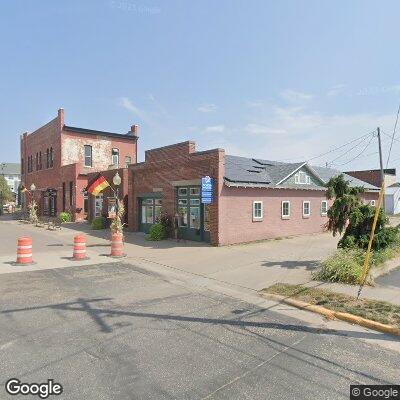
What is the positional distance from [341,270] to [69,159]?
108ft

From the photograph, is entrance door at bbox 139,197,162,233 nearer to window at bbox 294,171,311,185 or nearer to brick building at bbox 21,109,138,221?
window at bbox 294,171,311,185

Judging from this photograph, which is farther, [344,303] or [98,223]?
[98,223]

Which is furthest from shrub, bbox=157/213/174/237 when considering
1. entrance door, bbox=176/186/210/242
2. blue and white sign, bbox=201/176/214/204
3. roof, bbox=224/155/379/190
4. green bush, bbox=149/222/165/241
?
roof, bbox=224/155/379/190

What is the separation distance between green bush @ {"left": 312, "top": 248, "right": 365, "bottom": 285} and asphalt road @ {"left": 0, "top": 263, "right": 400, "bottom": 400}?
331 centimetres

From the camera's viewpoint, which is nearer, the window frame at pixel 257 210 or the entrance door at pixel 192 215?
the entrance door at pixel 192 215

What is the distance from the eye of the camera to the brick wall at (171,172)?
18.3m

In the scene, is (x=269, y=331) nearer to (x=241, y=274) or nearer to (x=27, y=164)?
(x=241, y=274)

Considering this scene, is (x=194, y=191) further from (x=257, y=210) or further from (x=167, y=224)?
(x=257, y=210)

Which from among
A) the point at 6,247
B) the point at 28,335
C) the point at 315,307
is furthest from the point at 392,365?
the point at 6,247

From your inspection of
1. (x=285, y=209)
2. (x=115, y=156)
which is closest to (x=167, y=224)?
(x=285, y=209)

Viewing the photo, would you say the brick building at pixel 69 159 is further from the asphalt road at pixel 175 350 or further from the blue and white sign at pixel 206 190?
the asphalt road at pixel 175 350

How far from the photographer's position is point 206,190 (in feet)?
58.7

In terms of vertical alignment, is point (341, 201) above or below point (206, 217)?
above

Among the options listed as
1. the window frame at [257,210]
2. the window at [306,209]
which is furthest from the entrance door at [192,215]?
the window at [306,209]
